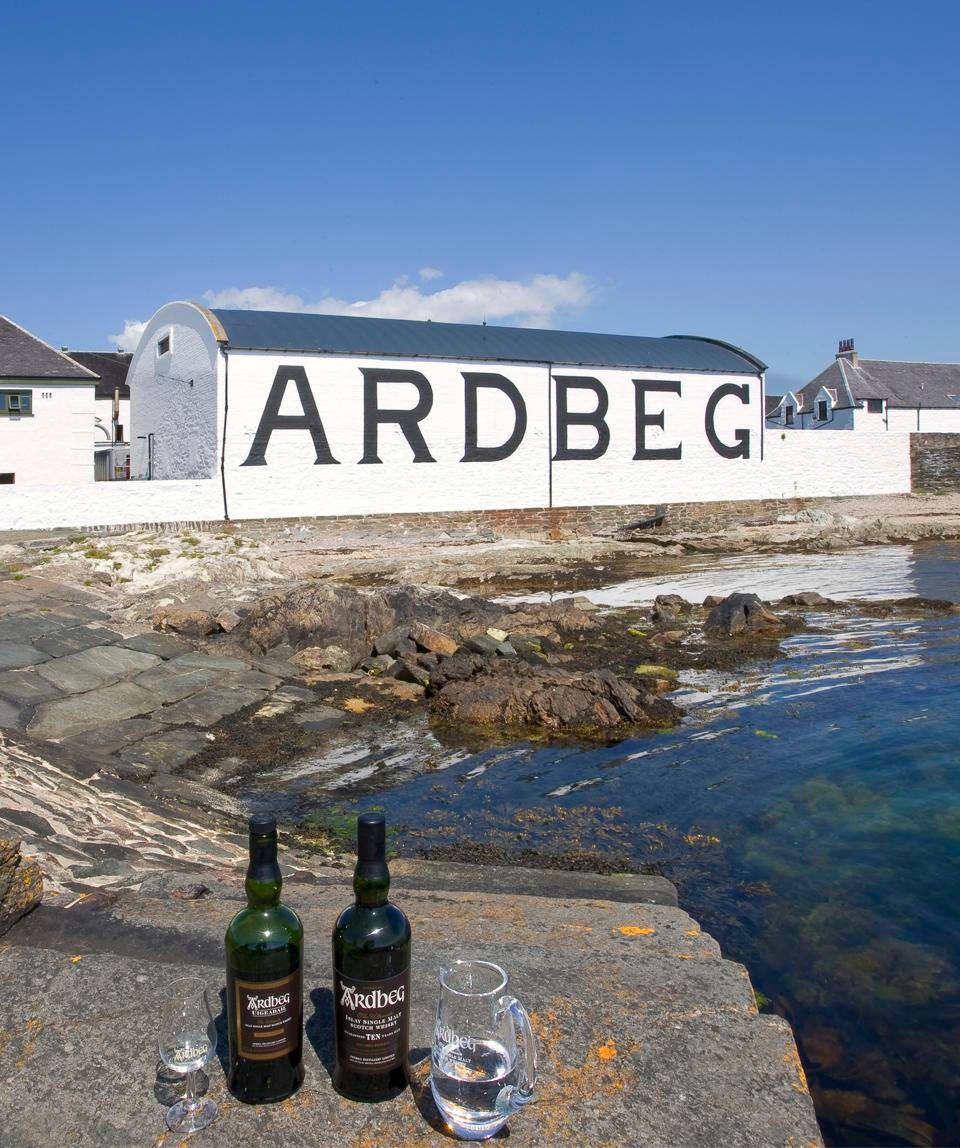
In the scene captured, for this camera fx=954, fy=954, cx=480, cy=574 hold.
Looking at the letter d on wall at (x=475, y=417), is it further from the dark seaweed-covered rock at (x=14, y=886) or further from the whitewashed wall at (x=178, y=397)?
the dark seaweed-covered rock at (x=14, y=886)

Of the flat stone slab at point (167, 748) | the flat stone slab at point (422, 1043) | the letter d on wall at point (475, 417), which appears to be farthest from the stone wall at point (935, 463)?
the flat stone slab at point (422, 1043)

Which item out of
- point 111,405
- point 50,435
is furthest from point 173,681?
point 111,405

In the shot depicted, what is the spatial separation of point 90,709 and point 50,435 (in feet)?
85.3

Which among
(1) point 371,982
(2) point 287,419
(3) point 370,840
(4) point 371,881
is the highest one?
(2) point 287,419

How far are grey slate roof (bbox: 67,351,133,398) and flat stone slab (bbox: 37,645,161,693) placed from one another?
37.1 meters

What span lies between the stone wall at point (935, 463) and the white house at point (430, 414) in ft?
23.9

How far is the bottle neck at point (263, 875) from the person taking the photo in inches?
96.3

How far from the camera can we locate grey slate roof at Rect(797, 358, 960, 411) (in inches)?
2088

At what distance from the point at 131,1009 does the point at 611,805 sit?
4857 mm

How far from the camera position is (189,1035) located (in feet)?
8.36

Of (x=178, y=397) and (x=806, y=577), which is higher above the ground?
(x=178, y=397)

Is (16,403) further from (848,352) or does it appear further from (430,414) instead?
(848,352)

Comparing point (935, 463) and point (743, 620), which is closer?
point (743, 620)

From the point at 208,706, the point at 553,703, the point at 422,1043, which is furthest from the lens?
the point at 208,706
